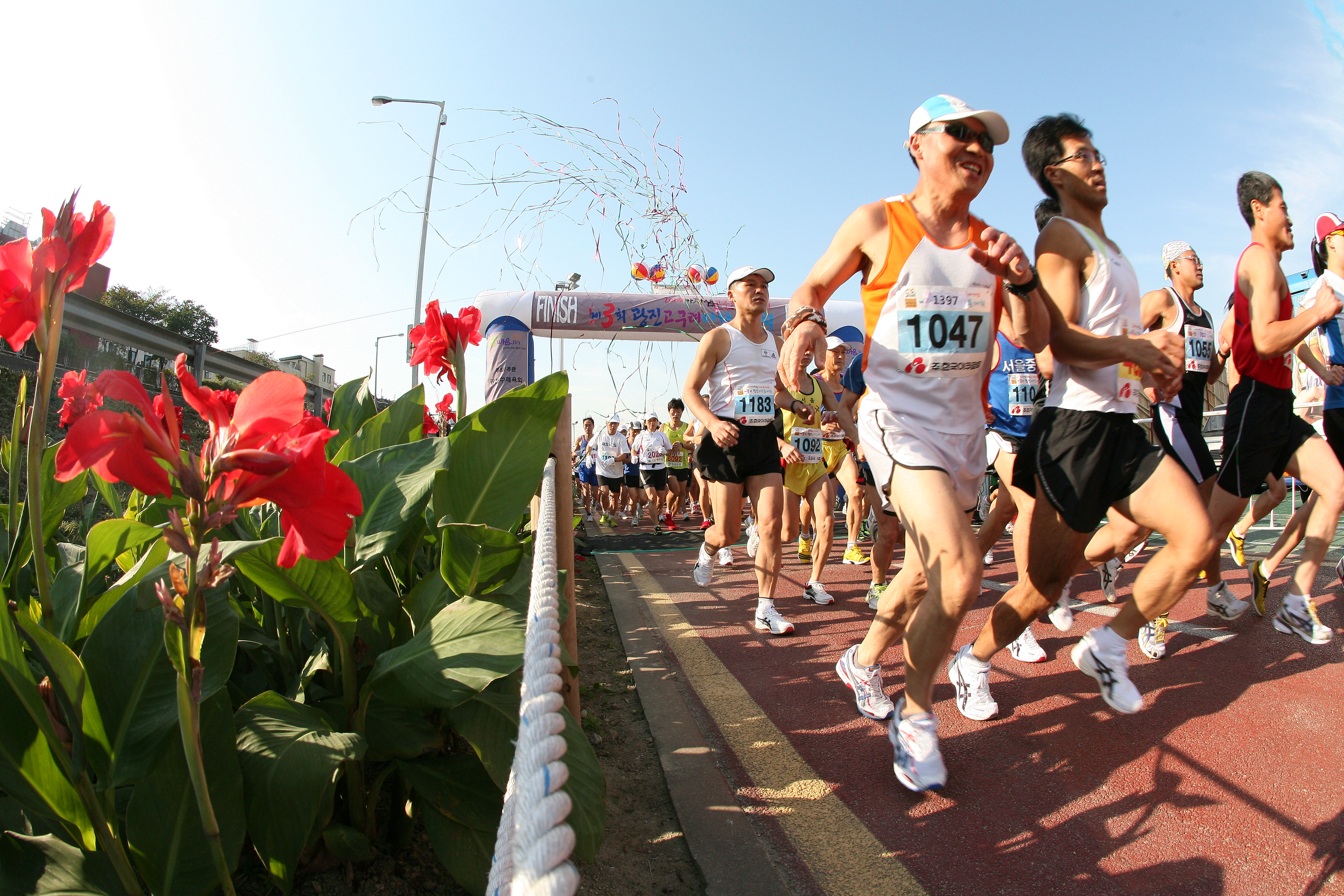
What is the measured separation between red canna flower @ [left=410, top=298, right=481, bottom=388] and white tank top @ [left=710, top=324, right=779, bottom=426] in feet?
6.63

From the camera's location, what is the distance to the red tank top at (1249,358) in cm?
364

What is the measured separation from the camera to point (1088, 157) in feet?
8.84

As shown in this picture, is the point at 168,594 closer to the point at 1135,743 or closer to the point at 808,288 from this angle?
the point at 808,288

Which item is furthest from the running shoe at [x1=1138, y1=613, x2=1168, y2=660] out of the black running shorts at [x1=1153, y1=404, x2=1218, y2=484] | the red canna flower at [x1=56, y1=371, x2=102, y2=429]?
the red canna flower at [x1=56, y1=371, x2=102, y2=429]

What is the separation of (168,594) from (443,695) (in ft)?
1.88

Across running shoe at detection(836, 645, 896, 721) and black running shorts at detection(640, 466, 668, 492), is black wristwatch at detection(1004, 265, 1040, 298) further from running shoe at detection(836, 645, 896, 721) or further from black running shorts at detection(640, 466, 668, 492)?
black running shorts at detection(640, 466, 668, 492)

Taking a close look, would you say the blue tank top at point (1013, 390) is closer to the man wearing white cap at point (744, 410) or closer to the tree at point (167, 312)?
the man wearing white cap at point (744, 410)

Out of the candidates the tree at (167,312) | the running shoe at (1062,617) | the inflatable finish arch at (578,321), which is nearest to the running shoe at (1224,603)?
the running shoe at (1062,617)

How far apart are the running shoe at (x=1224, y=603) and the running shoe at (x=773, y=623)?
6.93 ft

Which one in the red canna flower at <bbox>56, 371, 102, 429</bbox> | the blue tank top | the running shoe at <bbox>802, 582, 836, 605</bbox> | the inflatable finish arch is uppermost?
the inflatable finish arch

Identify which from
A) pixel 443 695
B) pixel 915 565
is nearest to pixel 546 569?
pixel 443 695

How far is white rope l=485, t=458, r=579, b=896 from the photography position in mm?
617

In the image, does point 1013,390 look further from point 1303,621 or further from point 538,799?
point 538,799

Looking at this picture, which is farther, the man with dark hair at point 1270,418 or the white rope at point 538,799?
the man with dark hair at point 1270,418
